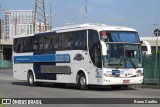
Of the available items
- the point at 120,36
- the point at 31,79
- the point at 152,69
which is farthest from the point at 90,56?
the point at 31,79

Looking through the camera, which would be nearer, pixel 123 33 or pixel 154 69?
pixel 123 33

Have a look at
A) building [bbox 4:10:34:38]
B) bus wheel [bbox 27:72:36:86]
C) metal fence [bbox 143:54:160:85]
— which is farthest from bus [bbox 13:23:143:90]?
building [bbox 4:10:34:38]

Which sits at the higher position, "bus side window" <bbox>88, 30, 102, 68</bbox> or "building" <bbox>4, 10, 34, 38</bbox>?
"building" <bbox>4, 10, 34, 38</bbox>

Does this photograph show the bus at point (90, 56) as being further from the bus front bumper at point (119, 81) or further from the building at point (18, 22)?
the building at point (18, 22)

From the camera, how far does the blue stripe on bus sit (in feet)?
80.5

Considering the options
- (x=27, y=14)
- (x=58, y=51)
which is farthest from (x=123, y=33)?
(x=27, y=14)

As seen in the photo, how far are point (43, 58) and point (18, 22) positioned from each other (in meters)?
118

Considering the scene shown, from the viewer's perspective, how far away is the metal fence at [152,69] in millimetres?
25406

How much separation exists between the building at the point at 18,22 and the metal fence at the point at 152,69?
109 m

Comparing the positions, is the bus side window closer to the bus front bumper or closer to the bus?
the bus

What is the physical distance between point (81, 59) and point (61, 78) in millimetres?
2519

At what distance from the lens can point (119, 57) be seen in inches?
850

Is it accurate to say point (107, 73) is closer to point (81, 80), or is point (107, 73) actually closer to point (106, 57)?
point (106, 57)

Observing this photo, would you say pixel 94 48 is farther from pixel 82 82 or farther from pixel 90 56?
pixel 82 82
